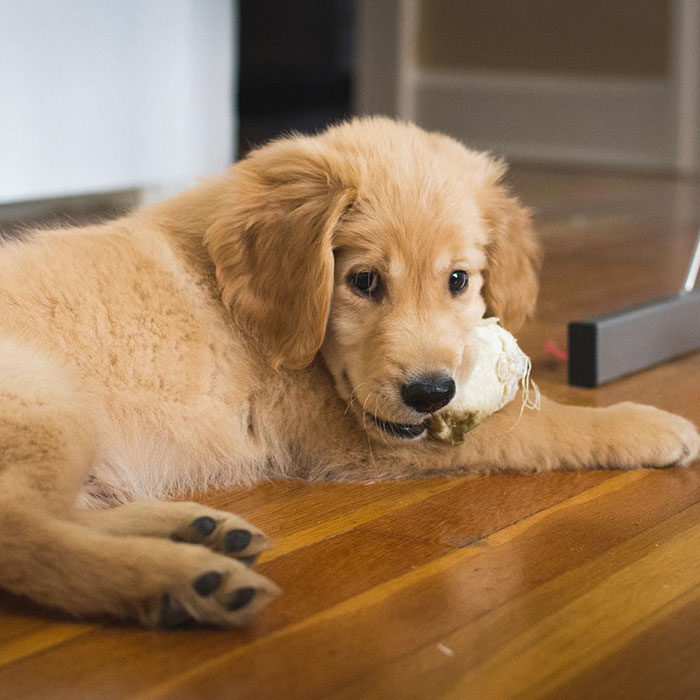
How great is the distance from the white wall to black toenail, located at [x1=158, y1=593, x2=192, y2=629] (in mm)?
3623

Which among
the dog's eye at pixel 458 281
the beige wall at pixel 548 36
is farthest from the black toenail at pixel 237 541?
the beige wall at pixel 548 36

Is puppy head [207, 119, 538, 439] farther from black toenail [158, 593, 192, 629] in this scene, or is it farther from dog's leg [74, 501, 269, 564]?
black toenail [158, 593, 192, 629]

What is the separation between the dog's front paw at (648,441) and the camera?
6.44 ft

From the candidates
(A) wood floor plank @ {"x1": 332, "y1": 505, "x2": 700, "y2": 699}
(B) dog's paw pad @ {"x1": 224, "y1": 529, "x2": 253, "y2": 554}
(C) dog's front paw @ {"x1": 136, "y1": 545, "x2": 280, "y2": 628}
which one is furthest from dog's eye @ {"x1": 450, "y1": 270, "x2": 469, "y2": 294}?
(C) dog's front paw @ {"x1": 136, "y1": 545, "x2": 280, "y2": 628}

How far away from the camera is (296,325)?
6.14 feet

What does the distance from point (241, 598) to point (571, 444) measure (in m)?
0.85

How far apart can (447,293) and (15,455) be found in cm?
80

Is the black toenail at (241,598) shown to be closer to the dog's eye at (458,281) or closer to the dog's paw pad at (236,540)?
the dog's paw pad at (236,540)

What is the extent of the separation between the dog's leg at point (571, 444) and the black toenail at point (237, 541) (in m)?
0.60

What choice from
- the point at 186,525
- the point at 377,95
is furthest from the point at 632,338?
the point at 377,95

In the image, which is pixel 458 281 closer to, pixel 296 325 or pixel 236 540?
pixel 296 325

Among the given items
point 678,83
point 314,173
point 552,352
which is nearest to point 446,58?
point 678,83

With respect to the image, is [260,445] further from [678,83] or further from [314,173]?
[678,83]

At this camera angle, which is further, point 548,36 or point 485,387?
point 548,36
